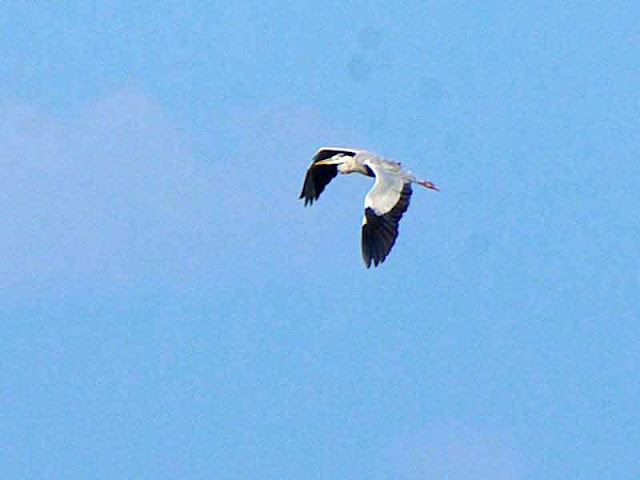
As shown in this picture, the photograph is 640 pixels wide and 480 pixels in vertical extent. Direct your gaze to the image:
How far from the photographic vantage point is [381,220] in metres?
43.9

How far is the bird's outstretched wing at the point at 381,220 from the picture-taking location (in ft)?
143

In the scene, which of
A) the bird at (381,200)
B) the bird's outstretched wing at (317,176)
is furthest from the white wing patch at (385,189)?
the bird's outstretched wing at (317,176)

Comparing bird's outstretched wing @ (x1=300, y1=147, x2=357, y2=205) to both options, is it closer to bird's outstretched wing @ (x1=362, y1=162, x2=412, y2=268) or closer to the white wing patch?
the white wing patch

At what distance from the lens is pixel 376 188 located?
44.5 meters

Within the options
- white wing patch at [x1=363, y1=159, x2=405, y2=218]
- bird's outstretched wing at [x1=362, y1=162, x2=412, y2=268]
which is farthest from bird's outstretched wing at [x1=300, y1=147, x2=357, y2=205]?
bird's outstretched wing at [x1=362, y1=162, x2=412, y2=268]

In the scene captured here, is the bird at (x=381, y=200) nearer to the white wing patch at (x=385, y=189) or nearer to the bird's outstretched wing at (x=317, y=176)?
the white wing patch at (x=385, y=189)

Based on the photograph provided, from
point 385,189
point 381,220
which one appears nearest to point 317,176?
point 385,189

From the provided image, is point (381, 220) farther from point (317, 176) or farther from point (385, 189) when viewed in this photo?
point (317, 176)

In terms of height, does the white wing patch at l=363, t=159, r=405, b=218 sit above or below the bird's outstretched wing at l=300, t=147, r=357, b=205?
below

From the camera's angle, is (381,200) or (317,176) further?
(317,176)

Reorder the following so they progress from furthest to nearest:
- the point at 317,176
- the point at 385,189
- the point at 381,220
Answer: the point at 317,176
the point at 385,189
the point at 381,220

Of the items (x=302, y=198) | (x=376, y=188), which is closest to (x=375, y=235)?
(x=376, y=188)

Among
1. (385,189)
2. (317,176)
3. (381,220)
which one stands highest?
(317,176)

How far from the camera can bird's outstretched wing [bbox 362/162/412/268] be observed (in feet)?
143
